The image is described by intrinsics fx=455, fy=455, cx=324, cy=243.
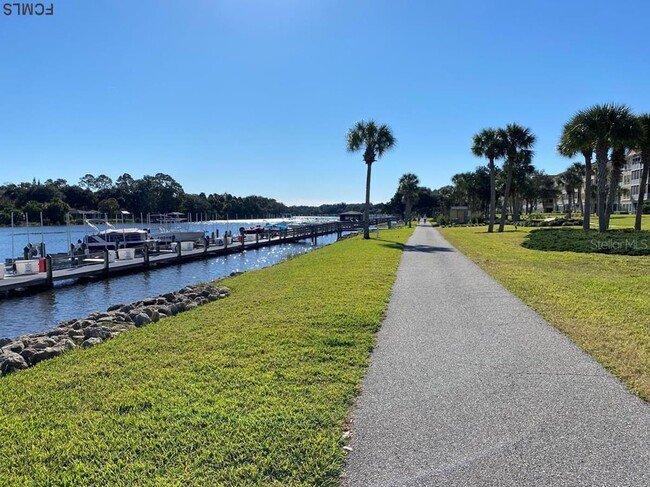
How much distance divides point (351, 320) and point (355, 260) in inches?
456

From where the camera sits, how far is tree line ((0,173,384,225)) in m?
86.2

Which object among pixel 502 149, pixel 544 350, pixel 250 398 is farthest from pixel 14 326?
pixel 502 149

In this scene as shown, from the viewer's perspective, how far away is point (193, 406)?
168 inches

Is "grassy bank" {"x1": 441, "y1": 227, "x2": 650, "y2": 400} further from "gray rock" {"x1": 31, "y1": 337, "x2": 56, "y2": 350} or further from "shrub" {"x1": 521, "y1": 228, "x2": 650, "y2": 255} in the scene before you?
"gray rock" {"x1": 31, "y1": 337, "x2": 56, "y2": 350}

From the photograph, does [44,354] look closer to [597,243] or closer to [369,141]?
[597,243]

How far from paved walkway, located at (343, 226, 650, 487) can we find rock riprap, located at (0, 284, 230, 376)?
16.1 feet

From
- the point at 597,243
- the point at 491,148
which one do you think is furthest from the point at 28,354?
the point at 491,148

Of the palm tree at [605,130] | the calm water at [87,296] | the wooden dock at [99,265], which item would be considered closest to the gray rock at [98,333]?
the calm water at [87,296]

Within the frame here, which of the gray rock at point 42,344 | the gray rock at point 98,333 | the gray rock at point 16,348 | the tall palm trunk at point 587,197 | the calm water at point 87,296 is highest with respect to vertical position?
the tall palm trunk at point 587,197

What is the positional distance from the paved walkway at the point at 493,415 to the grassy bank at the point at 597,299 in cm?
37

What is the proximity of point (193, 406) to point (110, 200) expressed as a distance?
10121 cm

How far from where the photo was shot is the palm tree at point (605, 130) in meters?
27.6

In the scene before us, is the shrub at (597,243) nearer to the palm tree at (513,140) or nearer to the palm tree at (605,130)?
the palm tree at (605,130)

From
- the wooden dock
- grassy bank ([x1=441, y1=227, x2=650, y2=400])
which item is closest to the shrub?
grassy bank ([x1=441, y1=227, x2=650, y2=400])
